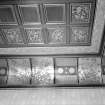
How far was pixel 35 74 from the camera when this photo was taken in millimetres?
9133

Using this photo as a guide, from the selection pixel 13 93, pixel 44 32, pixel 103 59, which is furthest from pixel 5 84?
pixel 103 59

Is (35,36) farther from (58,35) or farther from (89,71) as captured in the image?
(89,71)

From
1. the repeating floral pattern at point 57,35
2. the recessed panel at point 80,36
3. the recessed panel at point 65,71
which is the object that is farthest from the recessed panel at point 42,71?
the recessed panel at point 80,36

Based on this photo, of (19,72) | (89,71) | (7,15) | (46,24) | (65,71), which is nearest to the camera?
(7,15)

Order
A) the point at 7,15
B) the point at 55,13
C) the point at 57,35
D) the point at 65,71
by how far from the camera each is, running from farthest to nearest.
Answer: the point at 65,71 < the point at 57,35 < the point at 7,15 < the point at 55,13

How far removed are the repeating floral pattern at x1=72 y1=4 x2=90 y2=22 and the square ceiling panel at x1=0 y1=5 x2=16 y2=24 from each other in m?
2.08

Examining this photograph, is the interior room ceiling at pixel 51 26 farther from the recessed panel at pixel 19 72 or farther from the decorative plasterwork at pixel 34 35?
the recessed panel at pixel 19 72

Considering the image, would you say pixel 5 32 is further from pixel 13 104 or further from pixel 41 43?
pixel 13 104

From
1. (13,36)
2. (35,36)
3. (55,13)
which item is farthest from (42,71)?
(55,13)

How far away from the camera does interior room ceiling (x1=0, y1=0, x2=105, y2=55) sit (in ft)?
20.9

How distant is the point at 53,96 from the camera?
27.8 feet

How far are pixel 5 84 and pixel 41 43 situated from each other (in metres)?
2.70

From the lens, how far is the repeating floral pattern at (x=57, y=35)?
747cm

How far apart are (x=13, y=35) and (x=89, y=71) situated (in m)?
3.78
